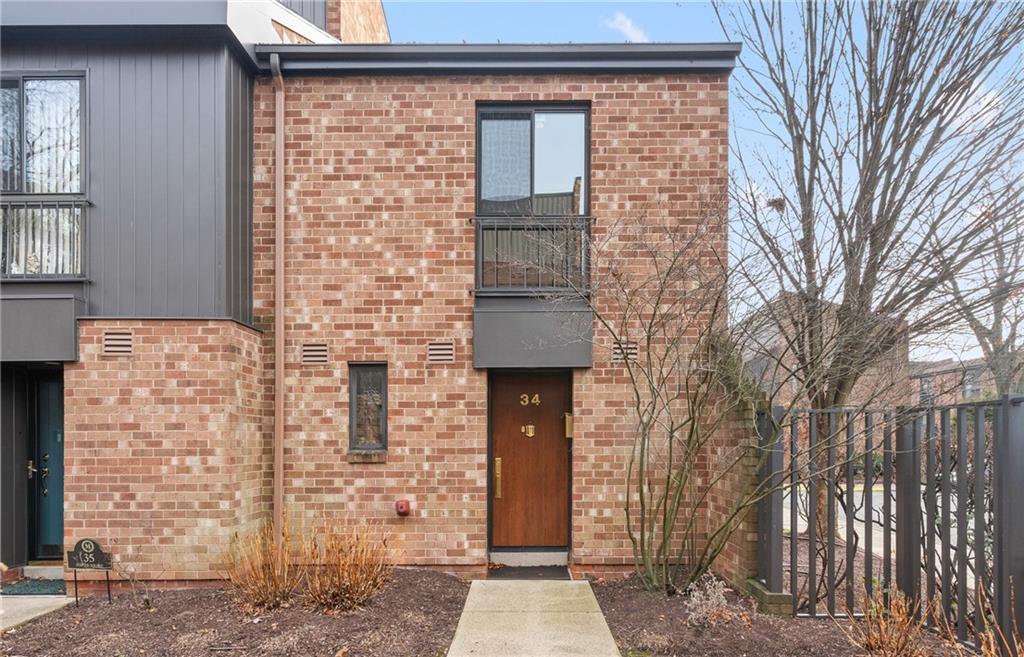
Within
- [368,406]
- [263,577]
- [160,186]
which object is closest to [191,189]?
[160,186]

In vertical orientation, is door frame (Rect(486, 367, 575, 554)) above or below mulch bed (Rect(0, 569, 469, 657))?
above

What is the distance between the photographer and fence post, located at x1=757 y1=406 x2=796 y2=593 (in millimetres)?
5828

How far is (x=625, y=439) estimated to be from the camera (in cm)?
718

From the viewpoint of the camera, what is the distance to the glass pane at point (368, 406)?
7.27 meters

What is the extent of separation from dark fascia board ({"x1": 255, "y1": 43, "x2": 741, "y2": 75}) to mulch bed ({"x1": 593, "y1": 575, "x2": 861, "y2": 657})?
522cm

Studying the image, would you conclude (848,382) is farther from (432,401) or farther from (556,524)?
(432,401)

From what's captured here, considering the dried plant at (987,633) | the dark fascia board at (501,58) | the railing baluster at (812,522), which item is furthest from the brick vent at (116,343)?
the dried plant at (987,633)

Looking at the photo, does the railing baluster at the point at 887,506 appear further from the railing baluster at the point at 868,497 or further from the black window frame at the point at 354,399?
the black window frame at the point at 354,399

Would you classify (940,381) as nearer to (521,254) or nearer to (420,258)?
(521,254)

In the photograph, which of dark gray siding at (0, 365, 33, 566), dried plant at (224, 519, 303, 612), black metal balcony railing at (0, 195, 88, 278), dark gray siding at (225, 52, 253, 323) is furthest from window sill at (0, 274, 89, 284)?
dried plant at (224, 519, 303, 612)

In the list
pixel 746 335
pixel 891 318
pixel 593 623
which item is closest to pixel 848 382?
pixel 891 318

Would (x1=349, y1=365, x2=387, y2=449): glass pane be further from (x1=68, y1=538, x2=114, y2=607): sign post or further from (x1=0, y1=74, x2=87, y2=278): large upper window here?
(x1=0, y1=74, x2=87, y2=278): large upper window

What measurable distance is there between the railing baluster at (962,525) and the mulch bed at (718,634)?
2.69 feet

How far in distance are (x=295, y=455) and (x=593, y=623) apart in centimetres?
341
